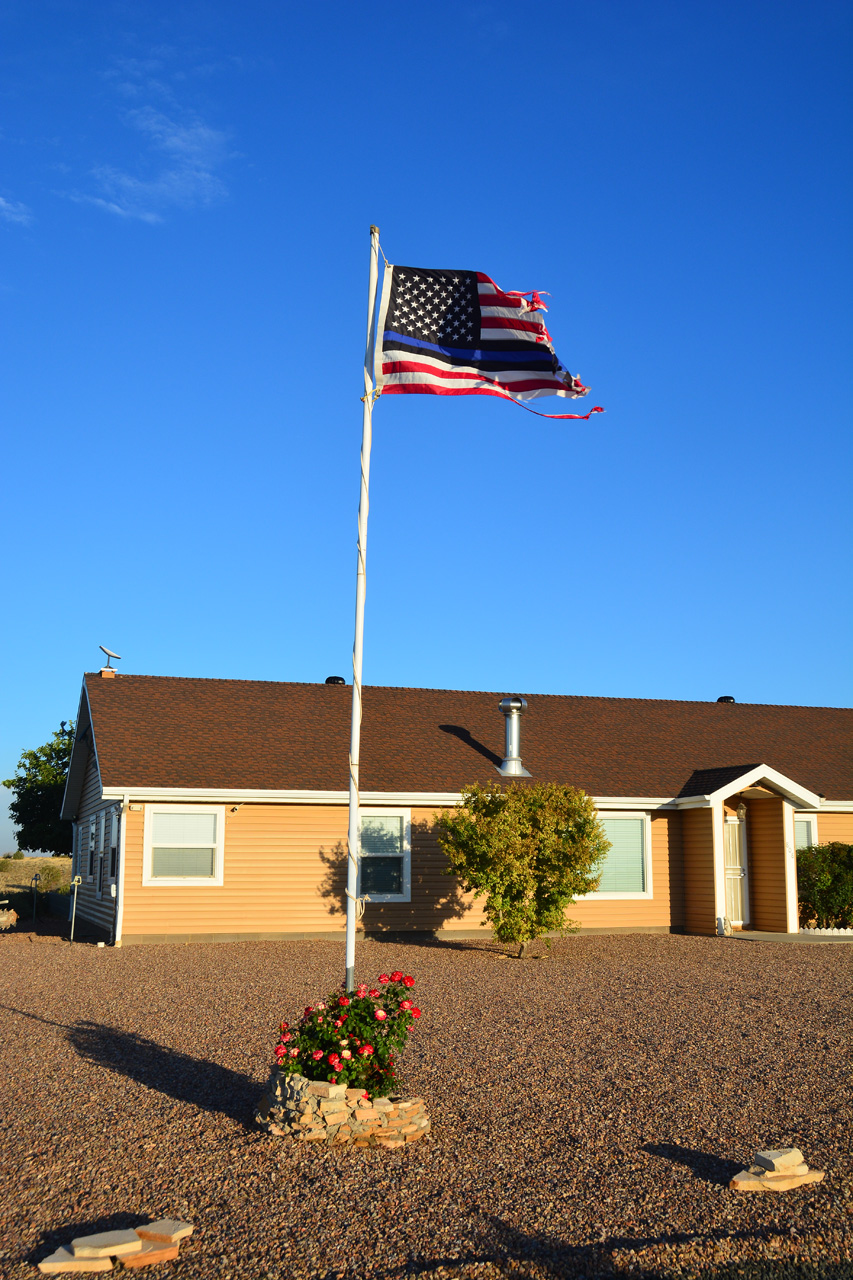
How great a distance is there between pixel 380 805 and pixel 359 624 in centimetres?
1029

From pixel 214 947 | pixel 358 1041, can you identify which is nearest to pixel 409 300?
pixel 358 1041

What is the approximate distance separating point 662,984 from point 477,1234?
26.5 ft

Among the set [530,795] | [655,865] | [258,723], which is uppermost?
[258,723]

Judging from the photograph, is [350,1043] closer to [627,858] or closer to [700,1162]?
[700,1162]

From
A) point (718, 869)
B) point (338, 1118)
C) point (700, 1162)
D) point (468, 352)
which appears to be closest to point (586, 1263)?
point (700, 1162)

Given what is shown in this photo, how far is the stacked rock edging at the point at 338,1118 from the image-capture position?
5.96 meters

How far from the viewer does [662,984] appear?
12172 millimetres

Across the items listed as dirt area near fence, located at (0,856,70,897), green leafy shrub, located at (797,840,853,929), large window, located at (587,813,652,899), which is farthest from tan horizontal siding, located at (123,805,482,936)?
dirt area near fence, located at (0,856,70,897)

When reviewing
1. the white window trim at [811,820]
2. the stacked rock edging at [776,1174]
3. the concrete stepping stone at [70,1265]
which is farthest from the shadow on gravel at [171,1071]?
the white window trim at [811,820]

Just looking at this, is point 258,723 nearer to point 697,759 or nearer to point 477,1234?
point 697,759

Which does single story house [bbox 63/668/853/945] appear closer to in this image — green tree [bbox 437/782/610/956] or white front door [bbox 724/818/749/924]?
white front door [bbox 724/818/749/924]

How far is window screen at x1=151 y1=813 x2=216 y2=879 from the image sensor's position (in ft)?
53.9

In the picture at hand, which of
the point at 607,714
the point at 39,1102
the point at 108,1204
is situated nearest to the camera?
the point at 108,1204

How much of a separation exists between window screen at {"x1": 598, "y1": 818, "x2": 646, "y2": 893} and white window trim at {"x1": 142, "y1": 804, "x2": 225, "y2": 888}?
7.00 m
